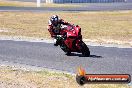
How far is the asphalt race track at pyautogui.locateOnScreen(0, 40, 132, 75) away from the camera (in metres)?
15.7

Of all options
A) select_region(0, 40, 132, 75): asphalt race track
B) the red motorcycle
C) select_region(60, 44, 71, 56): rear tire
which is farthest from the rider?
select_region(0, 40, 132, 75): asphalt race track

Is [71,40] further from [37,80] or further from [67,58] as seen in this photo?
[37,80]

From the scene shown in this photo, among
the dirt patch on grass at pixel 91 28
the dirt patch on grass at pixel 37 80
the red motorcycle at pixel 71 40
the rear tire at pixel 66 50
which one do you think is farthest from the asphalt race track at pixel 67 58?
the dirt patch on grass at pixel 91 28

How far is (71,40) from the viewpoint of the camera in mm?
18531

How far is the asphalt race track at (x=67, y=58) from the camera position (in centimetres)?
1571

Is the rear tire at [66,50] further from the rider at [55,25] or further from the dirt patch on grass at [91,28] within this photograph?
the dirt patch on grass at [91,28]

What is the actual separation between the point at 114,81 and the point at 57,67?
29.8 feet

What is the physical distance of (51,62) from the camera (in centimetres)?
1702

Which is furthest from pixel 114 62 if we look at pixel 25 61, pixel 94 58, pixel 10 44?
pixel 10 44

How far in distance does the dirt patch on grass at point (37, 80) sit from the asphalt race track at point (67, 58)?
1.37 m

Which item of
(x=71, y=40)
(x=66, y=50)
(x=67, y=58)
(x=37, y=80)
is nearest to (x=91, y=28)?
(x=66, y=50)

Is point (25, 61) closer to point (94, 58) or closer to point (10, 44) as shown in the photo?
point (94, 58)

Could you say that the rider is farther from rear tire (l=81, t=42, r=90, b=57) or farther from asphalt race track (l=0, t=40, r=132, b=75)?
rear tire (l=81, t=42, r=90, b=57)

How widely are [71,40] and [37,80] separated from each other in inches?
225
